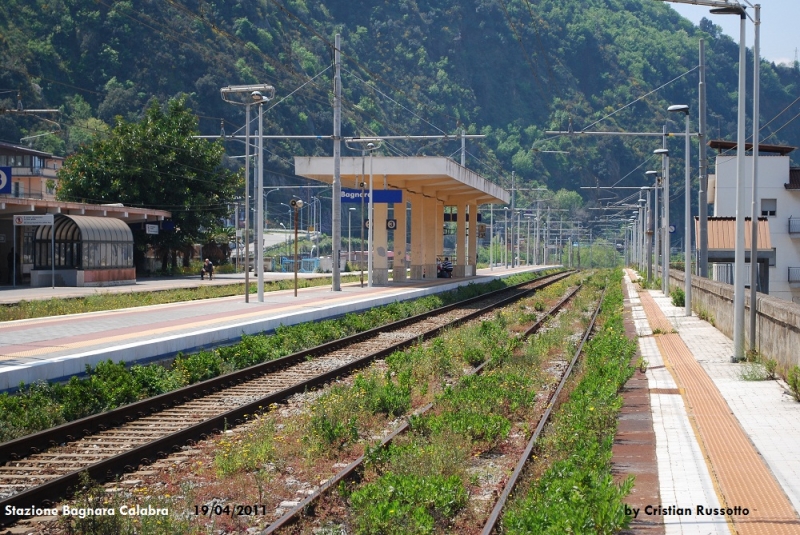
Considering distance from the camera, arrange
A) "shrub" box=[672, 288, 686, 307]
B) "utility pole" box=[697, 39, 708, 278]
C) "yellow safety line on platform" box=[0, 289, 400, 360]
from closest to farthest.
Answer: "yellow safety line on platform" box=[0, 289, 400, 360], "utility pole" box=[697, 39, 708, 278], "shrub" box=[672, 288, 686, 307]

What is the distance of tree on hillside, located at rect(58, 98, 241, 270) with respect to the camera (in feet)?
186

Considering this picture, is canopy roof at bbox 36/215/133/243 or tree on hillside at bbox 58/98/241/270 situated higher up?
tree on hillside at bbox 58/98/241/270

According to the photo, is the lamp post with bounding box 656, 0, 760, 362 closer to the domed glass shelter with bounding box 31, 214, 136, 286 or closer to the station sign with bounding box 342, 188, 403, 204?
the station sign with bounding box 342, 188, 403, 204

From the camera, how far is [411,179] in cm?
4550

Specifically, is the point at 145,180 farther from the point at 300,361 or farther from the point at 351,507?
the point at 351,507

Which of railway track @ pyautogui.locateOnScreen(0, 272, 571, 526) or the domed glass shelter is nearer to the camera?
railway track @ pyautogui.locateOnScreen(0, 272, 571, 526)

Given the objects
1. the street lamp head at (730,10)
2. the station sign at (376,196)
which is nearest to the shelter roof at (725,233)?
the station sign at (376,196)

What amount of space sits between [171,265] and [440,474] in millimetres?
55938

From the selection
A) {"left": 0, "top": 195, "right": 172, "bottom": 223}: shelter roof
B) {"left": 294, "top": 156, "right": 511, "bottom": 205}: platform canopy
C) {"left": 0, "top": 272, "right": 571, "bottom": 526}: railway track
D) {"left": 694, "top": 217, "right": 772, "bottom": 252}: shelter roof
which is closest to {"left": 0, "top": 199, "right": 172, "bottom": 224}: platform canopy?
{"left": 0, "top": 195, "right": 172, "bottom": 223}: shelter roof

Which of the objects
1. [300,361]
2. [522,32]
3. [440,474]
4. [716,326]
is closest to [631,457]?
[440,474]

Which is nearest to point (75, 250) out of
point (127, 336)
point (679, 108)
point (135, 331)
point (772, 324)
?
point (135, 331)

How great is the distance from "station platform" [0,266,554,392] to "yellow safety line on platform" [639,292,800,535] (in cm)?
847

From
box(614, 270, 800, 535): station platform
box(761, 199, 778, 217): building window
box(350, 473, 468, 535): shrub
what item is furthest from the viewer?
box(761, 199, 778, 217): building window

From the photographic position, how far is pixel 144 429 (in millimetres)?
10984
